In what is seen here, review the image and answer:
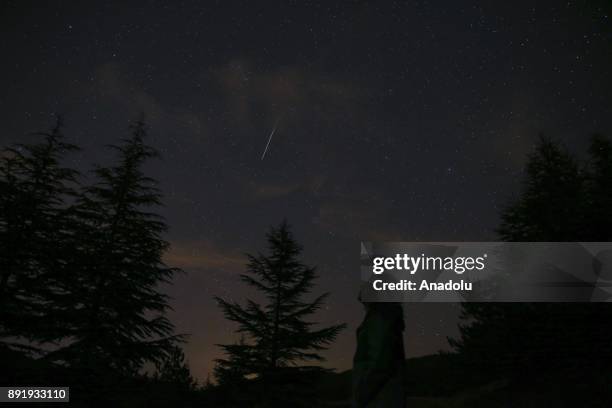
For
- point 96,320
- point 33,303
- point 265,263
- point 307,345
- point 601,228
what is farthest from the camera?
point 265,263

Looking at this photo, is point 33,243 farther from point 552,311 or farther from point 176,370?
point 552,311

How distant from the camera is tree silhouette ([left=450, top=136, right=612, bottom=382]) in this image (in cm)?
1670

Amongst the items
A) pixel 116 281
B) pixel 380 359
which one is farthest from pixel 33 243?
pixel 380 359

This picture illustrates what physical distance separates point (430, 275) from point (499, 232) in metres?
14.1

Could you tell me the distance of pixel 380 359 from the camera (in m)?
2.44

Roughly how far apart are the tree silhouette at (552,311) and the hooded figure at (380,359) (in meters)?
18.0

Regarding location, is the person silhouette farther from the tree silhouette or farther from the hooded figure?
the tree silhouette

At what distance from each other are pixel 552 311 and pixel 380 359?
19.2 m

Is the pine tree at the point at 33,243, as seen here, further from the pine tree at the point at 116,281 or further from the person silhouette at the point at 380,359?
the person silhouette at the point at 380,359

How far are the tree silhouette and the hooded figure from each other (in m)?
18.0

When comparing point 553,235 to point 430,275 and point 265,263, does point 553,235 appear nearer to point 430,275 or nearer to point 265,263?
point 430,275

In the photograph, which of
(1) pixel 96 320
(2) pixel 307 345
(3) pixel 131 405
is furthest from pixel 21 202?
(2) pixel 307 345

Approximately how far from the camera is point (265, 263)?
2180cm

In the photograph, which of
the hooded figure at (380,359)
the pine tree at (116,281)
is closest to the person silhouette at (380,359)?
the hooded figure at (380,359)
